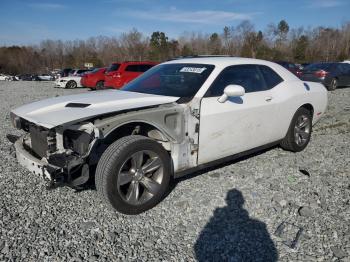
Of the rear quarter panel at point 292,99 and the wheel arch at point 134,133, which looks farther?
the rear quarter panel at point 292,99

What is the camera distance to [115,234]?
9.72 feet

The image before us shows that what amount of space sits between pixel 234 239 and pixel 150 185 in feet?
3.35

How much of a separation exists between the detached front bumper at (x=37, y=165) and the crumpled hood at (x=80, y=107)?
40 cm

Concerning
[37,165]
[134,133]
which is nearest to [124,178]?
[134,133]

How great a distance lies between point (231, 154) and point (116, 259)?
2055mm

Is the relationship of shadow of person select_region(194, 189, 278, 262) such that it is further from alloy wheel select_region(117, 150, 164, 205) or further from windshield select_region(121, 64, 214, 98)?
windshield select_region(121, 64, 214, 98)

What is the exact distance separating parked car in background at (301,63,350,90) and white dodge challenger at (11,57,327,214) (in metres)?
11.3

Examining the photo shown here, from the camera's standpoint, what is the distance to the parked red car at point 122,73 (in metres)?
14.5

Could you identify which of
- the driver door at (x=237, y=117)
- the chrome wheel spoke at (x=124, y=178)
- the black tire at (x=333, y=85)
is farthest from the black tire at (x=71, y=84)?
the chrome wheel spoke at (x=124, y=178)

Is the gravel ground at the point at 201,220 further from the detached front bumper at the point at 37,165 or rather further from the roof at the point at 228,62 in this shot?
the roof at the point at 228,62

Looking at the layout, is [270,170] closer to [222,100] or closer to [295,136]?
[295,136]

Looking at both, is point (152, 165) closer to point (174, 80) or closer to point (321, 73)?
point (174, 80)

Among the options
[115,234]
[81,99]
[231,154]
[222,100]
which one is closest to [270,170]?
[231,154]

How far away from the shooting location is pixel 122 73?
48.0 ft
